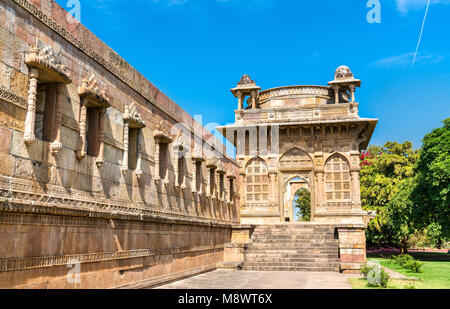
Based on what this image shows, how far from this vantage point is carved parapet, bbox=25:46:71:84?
5691 millimetres

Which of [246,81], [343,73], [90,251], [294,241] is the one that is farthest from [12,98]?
[343,73]

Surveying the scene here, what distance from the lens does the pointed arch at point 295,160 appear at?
64.4 feet

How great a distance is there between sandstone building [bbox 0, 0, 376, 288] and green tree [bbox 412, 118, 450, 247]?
14.8 ft

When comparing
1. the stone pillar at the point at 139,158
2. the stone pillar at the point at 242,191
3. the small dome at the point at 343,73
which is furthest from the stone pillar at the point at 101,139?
the small dome at the point at 343,73

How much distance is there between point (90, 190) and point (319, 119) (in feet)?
45.8

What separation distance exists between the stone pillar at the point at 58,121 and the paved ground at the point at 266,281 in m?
4.69

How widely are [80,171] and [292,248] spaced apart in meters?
10.1

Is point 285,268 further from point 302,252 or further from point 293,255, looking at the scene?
point 302,252

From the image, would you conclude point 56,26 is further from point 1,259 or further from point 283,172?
point 283,172

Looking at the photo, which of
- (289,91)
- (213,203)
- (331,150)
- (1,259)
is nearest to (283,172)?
(331,150)

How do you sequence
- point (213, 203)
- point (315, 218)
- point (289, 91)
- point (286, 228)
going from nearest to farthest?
point (213, 203) < point (286, 228) < point (315, 218) < point (289, 91)

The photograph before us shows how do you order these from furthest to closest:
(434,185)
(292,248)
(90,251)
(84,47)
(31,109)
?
(434,185), (292,248), (84,47), (90,251), (31,109)

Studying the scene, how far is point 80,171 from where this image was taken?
6801 mm

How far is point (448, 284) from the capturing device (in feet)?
31.5
